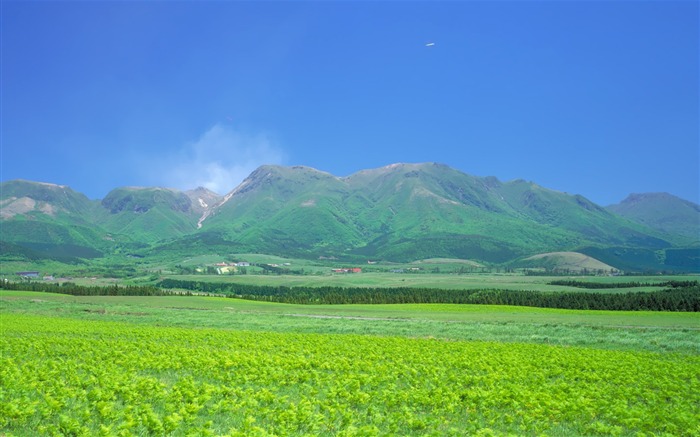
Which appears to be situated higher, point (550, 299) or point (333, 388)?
point (333, 388)

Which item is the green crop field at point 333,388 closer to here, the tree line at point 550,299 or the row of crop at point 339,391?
the row of crop at point 339,391

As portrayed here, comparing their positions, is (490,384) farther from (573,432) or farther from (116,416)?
(116,416)

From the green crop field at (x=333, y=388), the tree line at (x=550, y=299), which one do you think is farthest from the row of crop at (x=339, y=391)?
the tree line at (x=550, y=299)

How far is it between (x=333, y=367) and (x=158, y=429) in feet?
43.4

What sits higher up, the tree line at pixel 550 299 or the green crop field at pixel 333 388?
the green crop field at pixel 333 388

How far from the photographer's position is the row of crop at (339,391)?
15.5 m

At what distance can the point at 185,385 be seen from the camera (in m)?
19.8

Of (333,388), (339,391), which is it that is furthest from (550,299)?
(339,391)

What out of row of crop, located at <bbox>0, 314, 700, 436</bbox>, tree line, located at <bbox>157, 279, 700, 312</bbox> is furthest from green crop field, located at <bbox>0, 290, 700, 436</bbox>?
tree line, located at <bbox>157, 279, 700, 312</bbox>

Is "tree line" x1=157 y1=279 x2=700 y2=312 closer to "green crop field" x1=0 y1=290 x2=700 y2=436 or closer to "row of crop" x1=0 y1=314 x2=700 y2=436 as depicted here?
"green crop field" x1=0 y1=290 x2=700 y2=436

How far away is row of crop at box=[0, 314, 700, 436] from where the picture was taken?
15.5 metres

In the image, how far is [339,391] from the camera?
1983 centimetres

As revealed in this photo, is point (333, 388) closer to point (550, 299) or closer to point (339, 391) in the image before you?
point (339, 391)

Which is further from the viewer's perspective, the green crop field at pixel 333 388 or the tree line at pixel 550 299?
the tree line at pixel 550 299
